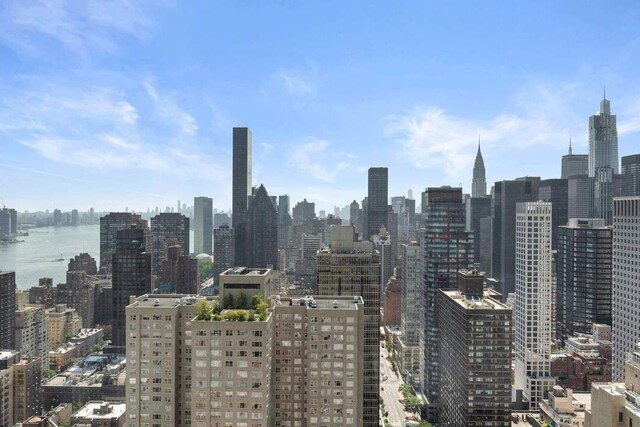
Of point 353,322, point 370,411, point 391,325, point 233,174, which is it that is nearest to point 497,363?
point 370,411

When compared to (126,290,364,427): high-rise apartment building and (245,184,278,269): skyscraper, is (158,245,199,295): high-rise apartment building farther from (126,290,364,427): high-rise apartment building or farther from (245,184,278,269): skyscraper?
(126,290,364,427): high-rise apartment building

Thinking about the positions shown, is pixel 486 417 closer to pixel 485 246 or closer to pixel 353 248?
pixel 353 248

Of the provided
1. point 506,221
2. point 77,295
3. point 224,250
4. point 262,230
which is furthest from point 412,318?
point 224,250

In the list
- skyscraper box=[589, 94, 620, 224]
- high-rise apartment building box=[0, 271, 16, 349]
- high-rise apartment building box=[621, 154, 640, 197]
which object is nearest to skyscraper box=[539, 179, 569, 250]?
skyscraper box=[589, 94, 620, 224]

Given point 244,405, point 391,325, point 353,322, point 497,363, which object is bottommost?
point 391,325

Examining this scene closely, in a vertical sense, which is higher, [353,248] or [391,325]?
[353,248]

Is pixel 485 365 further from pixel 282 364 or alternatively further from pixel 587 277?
pixel 587 277
